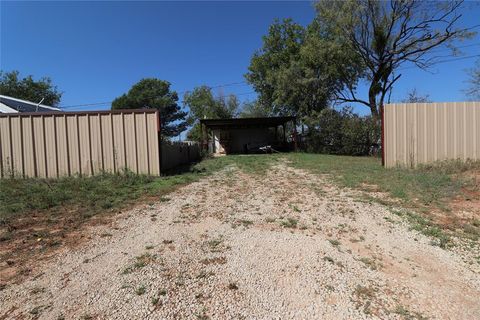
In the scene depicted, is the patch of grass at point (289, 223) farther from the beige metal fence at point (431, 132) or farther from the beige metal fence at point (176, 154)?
the beige metal fence at point (431, 132)

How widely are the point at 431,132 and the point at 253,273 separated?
876 centimetres

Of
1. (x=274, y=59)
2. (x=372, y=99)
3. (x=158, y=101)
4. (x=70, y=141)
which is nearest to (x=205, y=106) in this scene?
(x=158, y=101)

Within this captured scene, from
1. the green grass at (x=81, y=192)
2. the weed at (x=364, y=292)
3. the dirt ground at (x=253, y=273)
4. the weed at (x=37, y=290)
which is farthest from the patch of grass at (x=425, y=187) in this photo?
the green grass at (x=81, y=192)

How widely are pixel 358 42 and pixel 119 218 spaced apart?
835 inches

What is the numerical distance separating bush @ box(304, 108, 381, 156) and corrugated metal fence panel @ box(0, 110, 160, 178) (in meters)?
13.1

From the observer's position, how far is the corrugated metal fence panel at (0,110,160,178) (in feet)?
28.3

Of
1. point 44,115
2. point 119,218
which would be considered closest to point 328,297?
point 119,218

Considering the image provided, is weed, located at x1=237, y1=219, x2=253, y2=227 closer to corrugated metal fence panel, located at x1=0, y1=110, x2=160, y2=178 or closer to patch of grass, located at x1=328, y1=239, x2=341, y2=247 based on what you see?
patch of grass, located at x1=328, y1=239, x2=341, y2=247

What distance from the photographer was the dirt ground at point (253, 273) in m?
2.28

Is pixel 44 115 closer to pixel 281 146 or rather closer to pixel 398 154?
pixel 398 154

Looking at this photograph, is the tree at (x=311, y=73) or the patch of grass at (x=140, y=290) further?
the tree at (x=311, y=73)

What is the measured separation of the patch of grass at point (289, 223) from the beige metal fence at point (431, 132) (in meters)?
6.60

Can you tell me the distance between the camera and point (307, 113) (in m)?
22.8

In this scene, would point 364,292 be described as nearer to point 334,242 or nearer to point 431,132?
point 334,242
